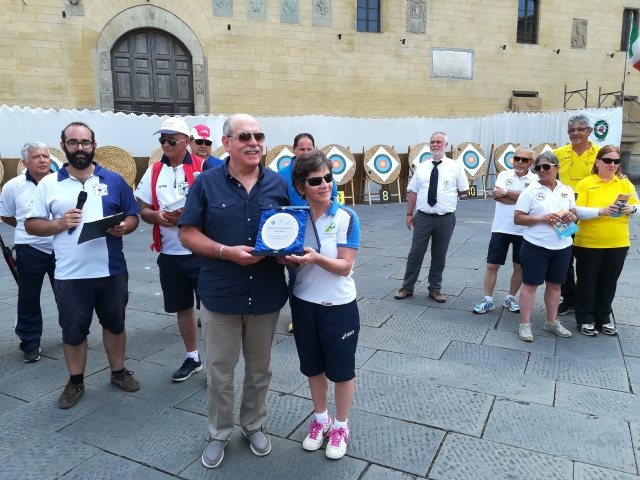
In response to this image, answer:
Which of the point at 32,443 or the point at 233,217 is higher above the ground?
the point at 233,217

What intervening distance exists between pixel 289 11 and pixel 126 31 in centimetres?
511

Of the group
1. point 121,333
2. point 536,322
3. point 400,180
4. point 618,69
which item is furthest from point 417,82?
point 121,333

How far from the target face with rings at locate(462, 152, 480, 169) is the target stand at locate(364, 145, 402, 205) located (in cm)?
218

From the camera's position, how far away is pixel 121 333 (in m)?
3.37

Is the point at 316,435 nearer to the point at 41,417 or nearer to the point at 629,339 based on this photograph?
the point at 41,417

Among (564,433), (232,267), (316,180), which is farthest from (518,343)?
(232,267)

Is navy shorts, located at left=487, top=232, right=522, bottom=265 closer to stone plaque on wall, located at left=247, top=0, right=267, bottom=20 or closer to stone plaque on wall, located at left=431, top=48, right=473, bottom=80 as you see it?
stone plaque on wall, located at left=247, top=0, right=267, bottom=20

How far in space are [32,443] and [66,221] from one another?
126 cm

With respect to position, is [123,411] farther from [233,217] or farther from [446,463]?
[446,463]

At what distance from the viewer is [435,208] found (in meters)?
5.15

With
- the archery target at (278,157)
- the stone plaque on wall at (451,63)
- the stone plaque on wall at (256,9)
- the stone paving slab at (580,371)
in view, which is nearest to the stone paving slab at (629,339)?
the stone paving slab at (580,371)

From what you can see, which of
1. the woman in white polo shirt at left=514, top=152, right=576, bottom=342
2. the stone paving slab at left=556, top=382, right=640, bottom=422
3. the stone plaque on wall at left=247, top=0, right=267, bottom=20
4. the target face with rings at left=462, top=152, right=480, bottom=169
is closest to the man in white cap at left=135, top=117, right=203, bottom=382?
the stone paving slab at left=556, top=382, right=640, bottom=422

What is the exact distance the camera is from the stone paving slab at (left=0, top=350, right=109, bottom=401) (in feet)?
10.9

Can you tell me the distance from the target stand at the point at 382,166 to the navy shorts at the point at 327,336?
10.8m
